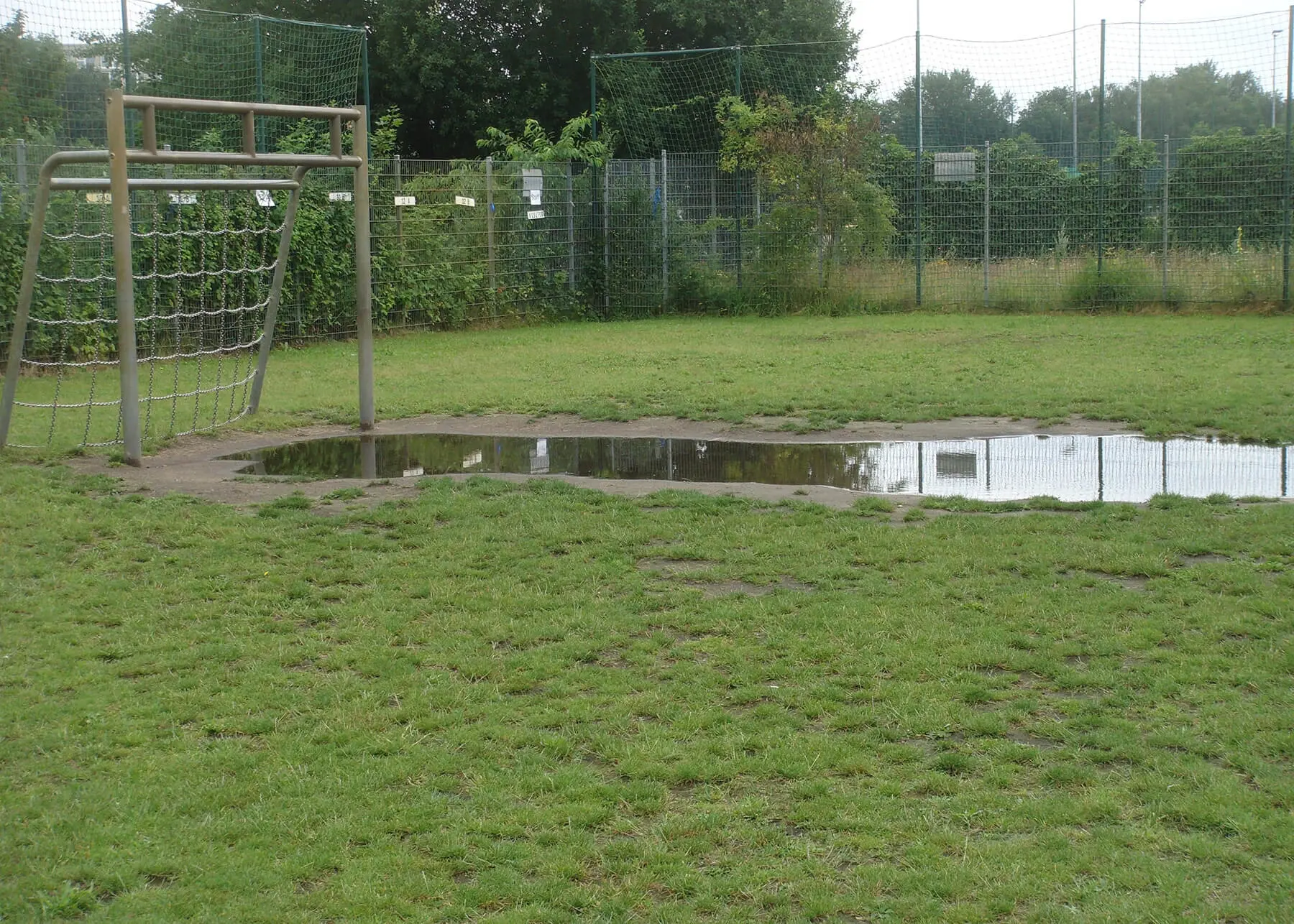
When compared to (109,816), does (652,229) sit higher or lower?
higher

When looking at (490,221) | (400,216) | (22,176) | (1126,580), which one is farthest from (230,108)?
(490,221)

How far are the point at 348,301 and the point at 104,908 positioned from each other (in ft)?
A: 47.9

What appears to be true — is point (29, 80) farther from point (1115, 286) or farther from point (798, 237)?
point (1115, 286)

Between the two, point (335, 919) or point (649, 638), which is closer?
point (335, 919)

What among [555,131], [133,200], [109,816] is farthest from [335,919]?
[555,131]

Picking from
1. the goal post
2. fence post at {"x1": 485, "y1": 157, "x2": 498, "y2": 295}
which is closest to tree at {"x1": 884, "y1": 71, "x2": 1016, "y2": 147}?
fence post at {"x1": 485, "y1": 157, "x2": 498, "y2": 295}

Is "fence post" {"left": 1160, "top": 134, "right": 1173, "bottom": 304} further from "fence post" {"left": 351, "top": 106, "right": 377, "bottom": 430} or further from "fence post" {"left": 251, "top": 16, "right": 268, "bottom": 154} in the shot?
"fence post" {"left": 351, "top": 106, "right": 377, "bottom": 430}

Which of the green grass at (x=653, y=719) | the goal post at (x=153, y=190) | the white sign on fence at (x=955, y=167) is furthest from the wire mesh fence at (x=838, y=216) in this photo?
the green grass at (x=653, y=719)

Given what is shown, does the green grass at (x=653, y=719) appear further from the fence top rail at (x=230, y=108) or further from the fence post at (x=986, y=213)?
the fence post at (x=986, y=213)

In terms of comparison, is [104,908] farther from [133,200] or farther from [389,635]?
[133,200]

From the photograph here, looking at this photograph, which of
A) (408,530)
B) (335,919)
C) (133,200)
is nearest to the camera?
(335,919)

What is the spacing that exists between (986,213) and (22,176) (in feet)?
41.1

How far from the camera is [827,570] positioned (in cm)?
626

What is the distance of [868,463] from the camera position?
29.4ft
